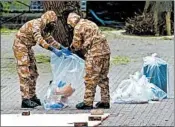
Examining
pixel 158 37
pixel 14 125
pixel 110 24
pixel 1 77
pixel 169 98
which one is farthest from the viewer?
pixel 110 24

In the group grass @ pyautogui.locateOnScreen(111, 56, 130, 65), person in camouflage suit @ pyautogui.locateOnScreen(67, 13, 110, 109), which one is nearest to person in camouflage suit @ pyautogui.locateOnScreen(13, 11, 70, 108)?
person in camouflage suit @ pyautogui.locateOnScreen(67, 13, 110, 109)

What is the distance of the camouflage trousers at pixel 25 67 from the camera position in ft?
30.7

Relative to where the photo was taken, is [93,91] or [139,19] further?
[139,19]

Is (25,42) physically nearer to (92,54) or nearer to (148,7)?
(92,54)

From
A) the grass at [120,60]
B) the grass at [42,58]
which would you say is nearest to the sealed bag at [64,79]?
the grass at [120,60]

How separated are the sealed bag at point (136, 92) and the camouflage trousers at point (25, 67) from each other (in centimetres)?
126

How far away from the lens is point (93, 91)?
922cm

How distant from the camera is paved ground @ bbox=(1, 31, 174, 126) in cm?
863

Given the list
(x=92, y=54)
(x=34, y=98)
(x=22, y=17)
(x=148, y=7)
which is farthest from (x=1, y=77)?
(x=148, y=7)

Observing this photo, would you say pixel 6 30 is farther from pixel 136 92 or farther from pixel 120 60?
pixel 136 92

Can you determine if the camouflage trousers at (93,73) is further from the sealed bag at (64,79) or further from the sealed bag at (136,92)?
the sealed bag at (136,92)

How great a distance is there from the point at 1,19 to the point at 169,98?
37.7 feet

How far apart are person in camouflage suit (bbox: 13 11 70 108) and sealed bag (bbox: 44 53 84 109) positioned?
20 centimetres

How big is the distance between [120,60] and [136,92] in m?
5.39
